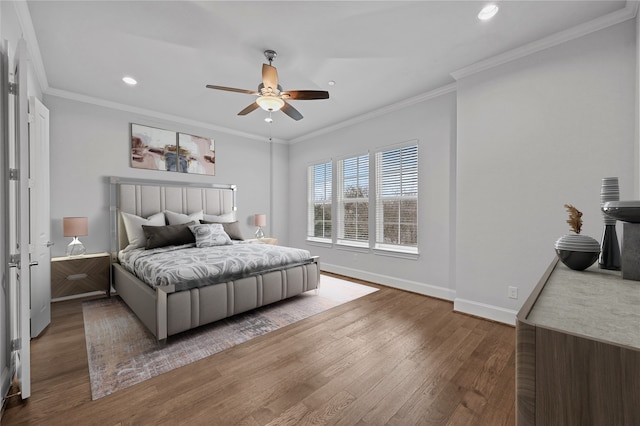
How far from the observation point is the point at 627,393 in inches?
21.5

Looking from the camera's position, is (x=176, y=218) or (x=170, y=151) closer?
(x=176, y=218)

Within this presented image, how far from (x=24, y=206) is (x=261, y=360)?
1907 mm

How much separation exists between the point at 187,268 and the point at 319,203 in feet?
10.8

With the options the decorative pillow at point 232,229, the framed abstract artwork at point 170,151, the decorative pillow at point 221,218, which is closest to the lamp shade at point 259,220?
the decorative pillow at point 221,218

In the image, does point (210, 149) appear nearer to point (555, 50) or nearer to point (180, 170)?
point (180, 170)

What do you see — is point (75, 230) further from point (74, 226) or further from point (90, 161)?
point (90, 161)

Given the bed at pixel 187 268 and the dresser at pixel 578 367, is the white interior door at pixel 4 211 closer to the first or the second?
the bed at pixel 187 268

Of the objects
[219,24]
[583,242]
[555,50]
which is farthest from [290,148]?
[583,242]

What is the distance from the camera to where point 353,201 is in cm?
485

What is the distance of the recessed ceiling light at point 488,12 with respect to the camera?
2.12m

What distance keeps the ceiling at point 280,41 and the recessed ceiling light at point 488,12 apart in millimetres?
55

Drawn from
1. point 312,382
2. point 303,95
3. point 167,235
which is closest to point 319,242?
point 167,235

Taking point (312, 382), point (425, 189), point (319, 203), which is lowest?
point (312, 382)

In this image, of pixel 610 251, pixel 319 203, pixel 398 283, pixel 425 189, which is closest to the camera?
pixel 610 251
